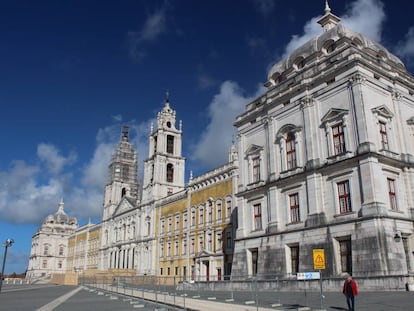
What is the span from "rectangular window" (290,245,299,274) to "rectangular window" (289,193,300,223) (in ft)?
6.40

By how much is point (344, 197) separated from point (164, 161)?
48654mm

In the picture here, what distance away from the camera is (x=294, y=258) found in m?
28.5

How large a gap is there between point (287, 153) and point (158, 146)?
145ft

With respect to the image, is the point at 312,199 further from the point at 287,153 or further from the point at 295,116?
the point at 295,116

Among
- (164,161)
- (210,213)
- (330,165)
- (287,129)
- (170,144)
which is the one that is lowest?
(330,165)

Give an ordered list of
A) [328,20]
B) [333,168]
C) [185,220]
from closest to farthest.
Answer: [333,168] < [328,20] < [185,220]

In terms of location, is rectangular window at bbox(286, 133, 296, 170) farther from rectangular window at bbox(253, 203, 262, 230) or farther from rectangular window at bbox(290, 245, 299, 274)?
rectangular window at bbox(290, 245, 299, 274)

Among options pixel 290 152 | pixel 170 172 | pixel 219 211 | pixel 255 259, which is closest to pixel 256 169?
pixel 290 152

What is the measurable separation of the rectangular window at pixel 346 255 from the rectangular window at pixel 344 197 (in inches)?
78.1

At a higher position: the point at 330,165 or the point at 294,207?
the point at 330,165

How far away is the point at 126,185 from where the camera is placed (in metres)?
93.6

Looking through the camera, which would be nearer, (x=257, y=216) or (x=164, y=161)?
(x=257, y=216)

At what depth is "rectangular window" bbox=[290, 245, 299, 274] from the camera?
28250mm

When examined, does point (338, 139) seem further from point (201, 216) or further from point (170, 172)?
point (170, 172)
